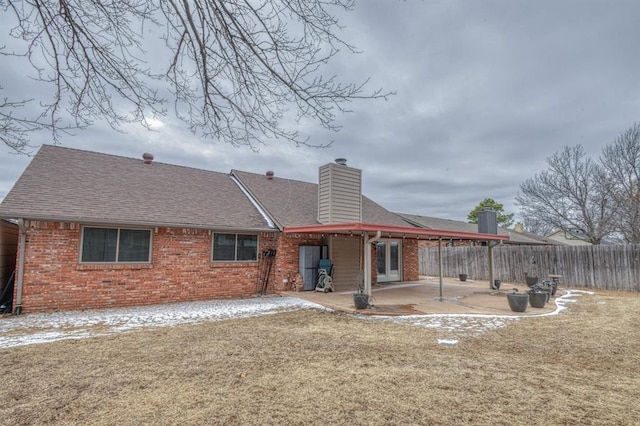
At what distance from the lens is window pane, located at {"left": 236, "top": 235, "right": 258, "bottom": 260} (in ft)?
35.4

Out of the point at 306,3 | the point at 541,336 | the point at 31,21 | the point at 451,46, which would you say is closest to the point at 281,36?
the point at 306,3

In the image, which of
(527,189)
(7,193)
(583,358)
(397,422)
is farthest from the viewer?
(527,189)

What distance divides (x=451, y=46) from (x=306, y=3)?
8.45ft

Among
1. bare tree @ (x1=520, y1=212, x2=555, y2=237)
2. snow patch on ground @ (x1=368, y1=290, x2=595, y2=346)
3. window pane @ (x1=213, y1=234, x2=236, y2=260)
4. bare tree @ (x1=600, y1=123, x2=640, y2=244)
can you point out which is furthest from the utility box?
window pane @ (x1=213, y1=234, x2=236, y2=260)

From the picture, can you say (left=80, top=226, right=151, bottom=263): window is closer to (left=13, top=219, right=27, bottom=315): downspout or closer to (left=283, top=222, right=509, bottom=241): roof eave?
(left=13, top=219, right=27, bottom=315): downspout

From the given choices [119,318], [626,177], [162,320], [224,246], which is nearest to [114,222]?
[119,318]

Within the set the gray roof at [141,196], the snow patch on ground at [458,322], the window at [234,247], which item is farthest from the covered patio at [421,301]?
the gray roof at [141,196]

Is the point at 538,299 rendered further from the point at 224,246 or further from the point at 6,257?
the point at 6,257

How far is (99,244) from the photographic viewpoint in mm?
8461

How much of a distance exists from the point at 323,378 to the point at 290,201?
999 centimetres

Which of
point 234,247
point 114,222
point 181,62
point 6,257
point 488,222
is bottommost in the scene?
point 6,257

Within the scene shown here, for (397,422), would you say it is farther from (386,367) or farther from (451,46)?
(451,46)

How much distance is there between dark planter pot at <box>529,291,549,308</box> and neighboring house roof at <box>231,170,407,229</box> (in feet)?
20.4

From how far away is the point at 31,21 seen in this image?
123 inches
